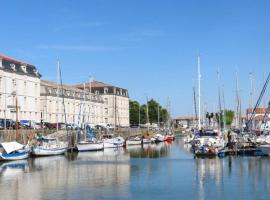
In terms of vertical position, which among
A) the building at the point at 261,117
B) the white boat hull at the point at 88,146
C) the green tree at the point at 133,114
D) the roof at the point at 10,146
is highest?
the green tree at the point at 133,114

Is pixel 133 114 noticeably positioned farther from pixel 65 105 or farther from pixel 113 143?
pixel 113 143

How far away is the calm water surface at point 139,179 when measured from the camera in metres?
37.1

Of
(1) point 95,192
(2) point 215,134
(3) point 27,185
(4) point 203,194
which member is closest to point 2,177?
(3) point 27,185

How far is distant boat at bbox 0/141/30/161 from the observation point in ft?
213

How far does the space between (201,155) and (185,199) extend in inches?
1193

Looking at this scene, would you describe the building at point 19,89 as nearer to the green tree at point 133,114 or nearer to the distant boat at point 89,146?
the distant boat at point 89,146

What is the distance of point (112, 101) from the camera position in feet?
526

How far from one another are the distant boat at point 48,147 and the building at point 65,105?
77.6ft

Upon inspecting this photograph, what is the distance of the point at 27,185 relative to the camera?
4269cm

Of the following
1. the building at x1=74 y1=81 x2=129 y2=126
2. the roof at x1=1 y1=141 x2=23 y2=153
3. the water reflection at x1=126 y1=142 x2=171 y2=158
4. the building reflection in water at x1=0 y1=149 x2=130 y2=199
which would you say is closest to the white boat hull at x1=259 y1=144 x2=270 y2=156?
the water reflection at x1=126 y1=142 x2=171 y2=158

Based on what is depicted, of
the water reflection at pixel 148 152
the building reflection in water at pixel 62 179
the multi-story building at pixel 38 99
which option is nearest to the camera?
the building reflection in water at pixel 62 179

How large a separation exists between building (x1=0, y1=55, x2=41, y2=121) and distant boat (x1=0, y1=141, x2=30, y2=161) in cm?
2285

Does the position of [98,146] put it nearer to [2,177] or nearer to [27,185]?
[2,177]

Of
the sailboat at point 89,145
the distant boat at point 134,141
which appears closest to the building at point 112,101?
the distant boat at point 134,141
